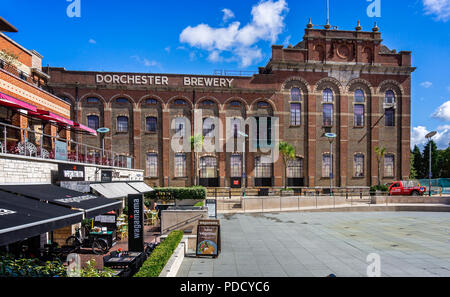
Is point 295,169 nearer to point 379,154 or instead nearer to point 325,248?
point 379,154

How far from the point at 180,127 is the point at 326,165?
65.7 ft

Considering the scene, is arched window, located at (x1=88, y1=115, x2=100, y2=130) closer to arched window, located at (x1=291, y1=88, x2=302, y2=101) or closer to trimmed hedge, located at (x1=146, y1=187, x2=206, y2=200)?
trimmed hedge, located at (x1=146, y1=187, x2=206, y2=200)

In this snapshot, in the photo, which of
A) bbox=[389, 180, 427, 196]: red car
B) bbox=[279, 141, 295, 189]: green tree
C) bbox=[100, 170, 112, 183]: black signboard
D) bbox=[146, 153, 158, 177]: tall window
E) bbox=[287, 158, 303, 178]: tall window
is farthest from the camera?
bbox=[287, 158, 303, 178]: tall window

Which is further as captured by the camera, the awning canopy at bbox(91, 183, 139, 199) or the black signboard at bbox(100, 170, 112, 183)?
the black signboard at bbox(100, 170, 112, 183)

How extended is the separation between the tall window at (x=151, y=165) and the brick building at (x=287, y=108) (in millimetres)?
125

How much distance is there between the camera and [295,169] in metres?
37.4

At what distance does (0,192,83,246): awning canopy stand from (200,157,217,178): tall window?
27.3 metres

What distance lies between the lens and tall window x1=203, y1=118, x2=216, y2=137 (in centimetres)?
3619

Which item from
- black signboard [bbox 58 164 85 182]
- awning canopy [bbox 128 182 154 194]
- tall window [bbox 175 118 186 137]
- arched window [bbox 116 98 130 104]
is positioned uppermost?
arched window [bbox 116 98 130 104]

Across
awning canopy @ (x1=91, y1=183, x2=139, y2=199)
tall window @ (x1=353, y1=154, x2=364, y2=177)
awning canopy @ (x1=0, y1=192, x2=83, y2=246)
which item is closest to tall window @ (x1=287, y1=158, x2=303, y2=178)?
tall window @ (x1=353, y1=154, x2=364, y2=177)

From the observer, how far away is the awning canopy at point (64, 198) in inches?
356

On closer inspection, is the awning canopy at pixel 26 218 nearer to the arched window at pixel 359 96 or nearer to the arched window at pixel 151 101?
the arched window at pixel 151 101

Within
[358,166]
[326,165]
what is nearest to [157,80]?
[326,165]
